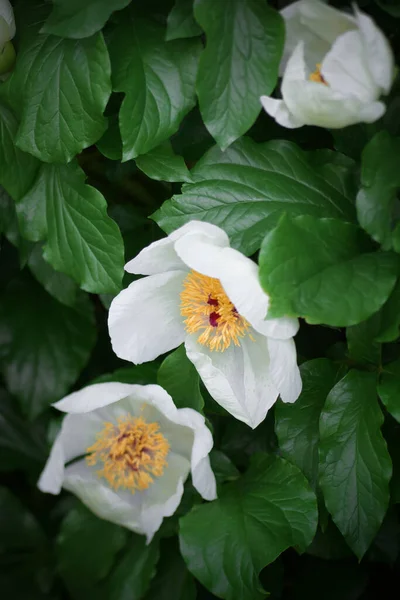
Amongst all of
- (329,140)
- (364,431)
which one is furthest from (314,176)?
(364,431)

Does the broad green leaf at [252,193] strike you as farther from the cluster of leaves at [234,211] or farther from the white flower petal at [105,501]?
the white flower petal at [105,501]

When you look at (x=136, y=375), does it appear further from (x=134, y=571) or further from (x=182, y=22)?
(x=182, y=22)

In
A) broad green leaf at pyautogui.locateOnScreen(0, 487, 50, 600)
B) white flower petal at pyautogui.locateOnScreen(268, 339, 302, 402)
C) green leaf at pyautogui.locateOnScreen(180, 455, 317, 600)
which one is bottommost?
broad green leaf at pyautogui.locateOnScreen(0, 487, 50, 600)

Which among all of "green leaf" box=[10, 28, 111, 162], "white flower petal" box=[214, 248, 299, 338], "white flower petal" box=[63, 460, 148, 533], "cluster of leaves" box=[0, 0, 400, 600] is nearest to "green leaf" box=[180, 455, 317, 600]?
"cluster of leaves" box=[0, 0, 400, 600]

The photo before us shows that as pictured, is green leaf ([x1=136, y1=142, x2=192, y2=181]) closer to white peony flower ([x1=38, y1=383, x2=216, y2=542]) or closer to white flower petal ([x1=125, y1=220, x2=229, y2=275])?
white flower petal ([x1=125, y1=220, x2=229, y2=275])

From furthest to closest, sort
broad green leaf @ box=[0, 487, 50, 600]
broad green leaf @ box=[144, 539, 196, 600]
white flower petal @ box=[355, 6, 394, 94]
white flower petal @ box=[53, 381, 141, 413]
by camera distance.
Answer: broad green leaf @ box=[0, 487, 50, 600], broad green leaf @ box=[144, 539, 196, 600], white flower petal @ box=[53, 381, 141, 413], white flower petal @ box=[355, 6, 394, 94]

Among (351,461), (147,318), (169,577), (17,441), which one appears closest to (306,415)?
(351,461)

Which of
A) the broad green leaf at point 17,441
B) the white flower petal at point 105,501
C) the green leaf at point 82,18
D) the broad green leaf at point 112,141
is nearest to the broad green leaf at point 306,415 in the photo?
the white flower petal at point 105,501
